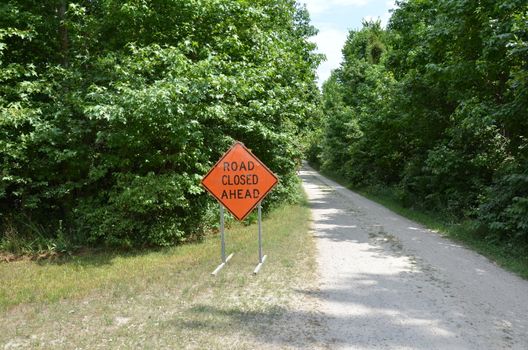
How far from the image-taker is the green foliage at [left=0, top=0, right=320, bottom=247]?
9.95 metres

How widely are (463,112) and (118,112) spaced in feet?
31.9

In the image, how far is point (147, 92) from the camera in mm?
9172

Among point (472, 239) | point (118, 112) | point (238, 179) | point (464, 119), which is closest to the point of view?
point (238, 179)

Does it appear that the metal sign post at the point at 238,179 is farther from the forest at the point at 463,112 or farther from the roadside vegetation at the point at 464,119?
the forest at the point at 463,112

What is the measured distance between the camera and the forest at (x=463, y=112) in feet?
34.1

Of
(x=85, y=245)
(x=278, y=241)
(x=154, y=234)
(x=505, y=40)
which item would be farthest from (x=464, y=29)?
(x=85, y=245)

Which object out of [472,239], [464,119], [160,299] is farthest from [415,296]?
[464,119]

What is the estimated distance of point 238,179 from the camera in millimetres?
8414

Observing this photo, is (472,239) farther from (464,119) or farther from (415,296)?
(415,296)

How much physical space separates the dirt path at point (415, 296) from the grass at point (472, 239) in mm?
367

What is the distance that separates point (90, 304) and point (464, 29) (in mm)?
12320

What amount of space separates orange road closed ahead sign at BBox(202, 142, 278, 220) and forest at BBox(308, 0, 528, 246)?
5496mm

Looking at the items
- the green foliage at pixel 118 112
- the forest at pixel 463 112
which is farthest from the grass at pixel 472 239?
the green foliage at pixel 118 112

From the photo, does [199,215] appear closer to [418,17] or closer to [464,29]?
[464,29]
